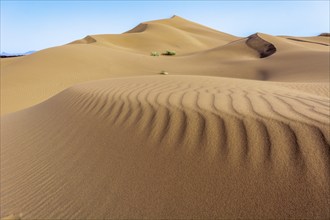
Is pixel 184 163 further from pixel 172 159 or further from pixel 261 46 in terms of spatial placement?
pixel 261 46

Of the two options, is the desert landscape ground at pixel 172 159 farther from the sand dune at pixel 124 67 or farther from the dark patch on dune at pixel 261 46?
the dark patch on dune at pixel 261 46

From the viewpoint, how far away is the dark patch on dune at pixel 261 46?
21.6 meters

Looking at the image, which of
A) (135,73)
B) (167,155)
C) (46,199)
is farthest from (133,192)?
(135,73)

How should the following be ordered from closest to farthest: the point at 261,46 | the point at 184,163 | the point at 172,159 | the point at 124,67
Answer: the point at 184,163 → the point at 172,159 → the point at 124,67 → the point at 261,46

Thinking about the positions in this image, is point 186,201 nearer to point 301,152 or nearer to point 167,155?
point 167,155

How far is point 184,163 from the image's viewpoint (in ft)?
8.02

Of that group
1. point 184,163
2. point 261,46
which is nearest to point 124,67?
point 261,46

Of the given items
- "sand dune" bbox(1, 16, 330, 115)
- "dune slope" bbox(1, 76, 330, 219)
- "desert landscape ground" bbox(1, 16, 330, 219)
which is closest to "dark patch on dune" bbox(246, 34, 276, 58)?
"sand dune" bbox(1, 16, 330, 115)

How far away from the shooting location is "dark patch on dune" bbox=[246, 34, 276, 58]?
2155 centimetres

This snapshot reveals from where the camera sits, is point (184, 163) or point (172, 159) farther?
point (172, 159)

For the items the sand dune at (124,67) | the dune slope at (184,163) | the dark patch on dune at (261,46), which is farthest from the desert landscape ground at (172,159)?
the dark patch on dune at (261,46)

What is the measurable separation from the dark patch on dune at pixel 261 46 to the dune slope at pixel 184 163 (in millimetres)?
19118

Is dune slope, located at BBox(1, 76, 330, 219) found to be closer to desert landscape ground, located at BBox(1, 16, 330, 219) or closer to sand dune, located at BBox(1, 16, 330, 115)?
desert landscape ground, located at BBox(1, 16, 330, 219)

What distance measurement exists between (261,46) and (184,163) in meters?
22.6
